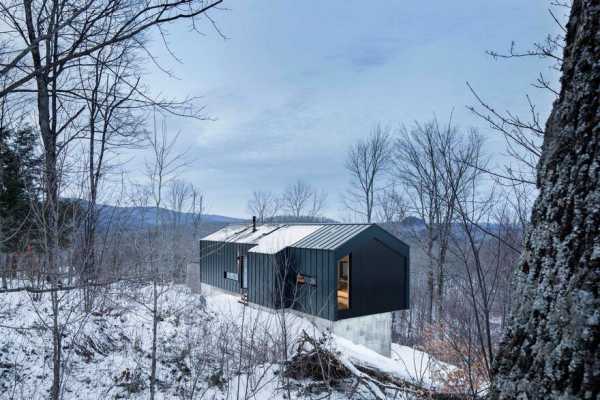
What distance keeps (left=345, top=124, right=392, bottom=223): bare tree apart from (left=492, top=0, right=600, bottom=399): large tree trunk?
72.7ft

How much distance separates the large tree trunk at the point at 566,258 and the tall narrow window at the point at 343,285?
10.4 metres

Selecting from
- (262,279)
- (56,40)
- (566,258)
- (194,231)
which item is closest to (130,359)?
(194,231)

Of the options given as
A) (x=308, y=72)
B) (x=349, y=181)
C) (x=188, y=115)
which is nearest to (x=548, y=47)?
(x=188, y=115)

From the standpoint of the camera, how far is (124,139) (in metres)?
7.16

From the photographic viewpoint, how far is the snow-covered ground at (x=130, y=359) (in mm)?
4449

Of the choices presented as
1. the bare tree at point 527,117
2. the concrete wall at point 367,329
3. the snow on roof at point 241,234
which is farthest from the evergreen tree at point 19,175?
the snow on roof at point 241,234

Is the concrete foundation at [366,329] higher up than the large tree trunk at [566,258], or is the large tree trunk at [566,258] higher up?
the large tree trunk at [566,258]

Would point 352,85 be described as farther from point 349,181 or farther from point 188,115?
point 188,115

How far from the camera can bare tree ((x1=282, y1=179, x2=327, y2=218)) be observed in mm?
28156

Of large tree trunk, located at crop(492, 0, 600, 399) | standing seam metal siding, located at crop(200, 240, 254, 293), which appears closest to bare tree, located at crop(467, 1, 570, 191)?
large tree trunk, located at crop(492, 0, 600, 399)

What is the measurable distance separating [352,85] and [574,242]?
792 inches

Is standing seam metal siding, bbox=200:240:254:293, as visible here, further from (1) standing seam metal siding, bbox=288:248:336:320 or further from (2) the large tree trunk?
(2) the large tree trunk

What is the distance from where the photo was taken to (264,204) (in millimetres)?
27516

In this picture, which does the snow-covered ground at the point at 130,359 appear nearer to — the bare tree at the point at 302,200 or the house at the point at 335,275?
the house at the point at 335,275
